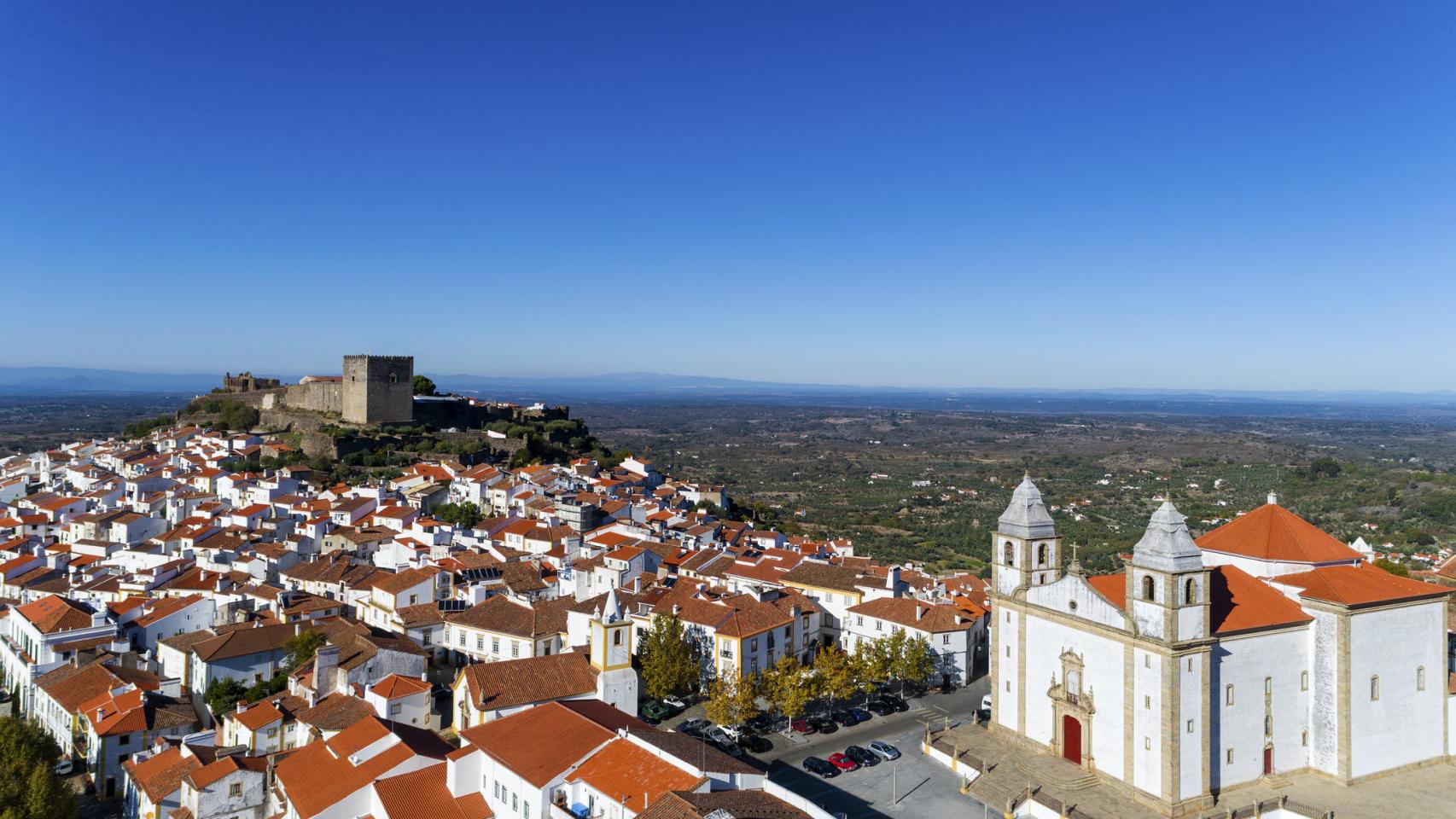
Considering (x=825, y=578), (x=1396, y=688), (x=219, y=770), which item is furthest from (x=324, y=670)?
(x=1396, y=688)

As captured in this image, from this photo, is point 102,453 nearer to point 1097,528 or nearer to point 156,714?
point 156,714

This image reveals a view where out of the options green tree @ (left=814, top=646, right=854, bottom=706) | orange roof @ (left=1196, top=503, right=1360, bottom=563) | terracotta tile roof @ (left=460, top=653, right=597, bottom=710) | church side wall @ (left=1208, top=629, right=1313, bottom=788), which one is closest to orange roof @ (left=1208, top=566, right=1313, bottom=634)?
church side wall @ (left=1208, top=629, right=1313, bottom=788)

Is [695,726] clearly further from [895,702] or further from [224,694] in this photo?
[224,694]

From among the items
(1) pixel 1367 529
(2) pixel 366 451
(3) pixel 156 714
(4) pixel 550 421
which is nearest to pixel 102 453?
(2) pixel 366 451

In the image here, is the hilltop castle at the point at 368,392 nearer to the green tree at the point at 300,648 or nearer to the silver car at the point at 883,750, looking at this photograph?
the green tree at the point at 300,648

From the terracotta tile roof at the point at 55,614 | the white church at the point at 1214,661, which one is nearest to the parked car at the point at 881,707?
the white church at the point at 1214,661

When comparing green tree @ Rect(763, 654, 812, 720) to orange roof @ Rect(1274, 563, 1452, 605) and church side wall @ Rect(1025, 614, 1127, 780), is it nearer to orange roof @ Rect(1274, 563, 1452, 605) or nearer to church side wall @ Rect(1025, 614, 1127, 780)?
church side wall @ Rect(1025, 614, 1127, 780)
